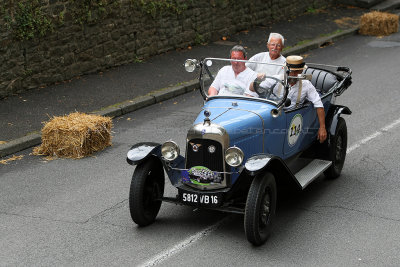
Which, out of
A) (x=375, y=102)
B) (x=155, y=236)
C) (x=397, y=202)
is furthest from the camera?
(x=375, y=102)

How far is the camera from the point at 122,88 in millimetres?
13930

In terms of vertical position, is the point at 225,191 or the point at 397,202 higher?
the point at 225,191

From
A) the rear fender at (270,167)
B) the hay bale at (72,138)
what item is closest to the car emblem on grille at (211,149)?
the rear fender at (270,167)

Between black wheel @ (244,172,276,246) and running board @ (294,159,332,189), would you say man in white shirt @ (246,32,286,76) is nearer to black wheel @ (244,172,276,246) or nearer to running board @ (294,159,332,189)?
running board @ (294,159,332,189)

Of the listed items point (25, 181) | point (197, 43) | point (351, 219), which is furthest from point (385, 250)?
point (197, 43)

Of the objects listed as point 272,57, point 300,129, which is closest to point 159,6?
point 272,57

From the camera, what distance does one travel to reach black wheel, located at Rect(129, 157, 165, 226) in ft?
24.1

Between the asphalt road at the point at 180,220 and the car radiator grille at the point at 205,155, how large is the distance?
770 millimetres

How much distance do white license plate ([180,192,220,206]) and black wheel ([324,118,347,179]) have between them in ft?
7.83

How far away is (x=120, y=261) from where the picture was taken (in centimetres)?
678

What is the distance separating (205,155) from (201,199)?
18.8 inches

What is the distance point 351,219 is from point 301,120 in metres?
1.43

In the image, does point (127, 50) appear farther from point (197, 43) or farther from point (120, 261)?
point (120, 261)

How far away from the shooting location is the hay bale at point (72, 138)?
10219 millimetres
